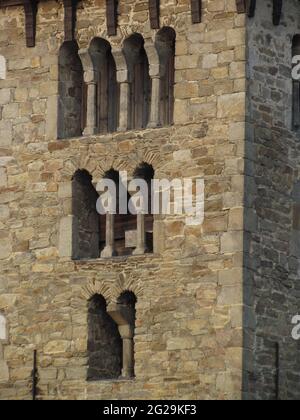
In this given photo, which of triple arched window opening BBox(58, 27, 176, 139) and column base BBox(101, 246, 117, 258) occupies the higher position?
triple arched window opening BBox(58, 27, 176, 139)

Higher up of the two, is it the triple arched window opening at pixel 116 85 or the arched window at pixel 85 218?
the triple arched window opening at pixel 116 85

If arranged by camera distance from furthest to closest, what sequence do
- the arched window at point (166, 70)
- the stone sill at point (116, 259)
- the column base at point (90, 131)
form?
the column base at point (90, 131) < the arched window at point (166, 70) < the stone sill at point (116, 259)

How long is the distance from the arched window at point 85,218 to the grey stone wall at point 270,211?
110 inches

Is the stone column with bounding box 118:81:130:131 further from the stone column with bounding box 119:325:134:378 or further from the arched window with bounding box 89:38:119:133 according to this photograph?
the stone column with bounding box 119:325:134:378

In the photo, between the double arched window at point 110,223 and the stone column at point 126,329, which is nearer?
the stone column at point 126,329

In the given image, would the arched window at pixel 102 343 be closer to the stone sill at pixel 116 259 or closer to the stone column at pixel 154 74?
the stone sill at pixel 116 259

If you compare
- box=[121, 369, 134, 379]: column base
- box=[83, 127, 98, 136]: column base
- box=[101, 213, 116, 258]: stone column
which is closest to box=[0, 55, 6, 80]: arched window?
box=[83, 127, 98, 136]: column base

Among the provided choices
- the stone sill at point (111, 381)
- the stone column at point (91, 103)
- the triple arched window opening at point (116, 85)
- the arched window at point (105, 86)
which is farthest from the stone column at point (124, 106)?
the stone sill at point (111, 381)

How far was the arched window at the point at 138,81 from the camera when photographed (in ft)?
196

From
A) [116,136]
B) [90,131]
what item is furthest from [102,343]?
[90,131]

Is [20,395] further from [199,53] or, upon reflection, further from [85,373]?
[199,53]

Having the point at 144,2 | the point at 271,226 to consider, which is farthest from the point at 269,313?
the point at 144,2

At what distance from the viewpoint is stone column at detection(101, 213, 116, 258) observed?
195 feet
